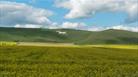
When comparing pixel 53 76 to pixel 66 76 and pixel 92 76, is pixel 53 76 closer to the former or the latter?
pixel 66 76

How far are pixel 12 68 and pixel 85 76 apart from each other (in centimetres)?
1055

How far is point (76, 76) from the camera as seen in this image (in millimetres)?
39344

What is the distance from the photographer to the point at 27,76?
127 feet

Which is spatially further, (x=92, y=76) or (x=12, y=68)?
(x=12, y=68)

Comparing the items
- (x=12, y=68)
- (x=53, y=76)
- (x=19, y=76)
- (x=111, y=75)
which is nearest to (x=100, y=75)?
(x=111, y=75)

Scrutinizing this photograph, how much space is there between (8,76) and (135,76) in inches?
492

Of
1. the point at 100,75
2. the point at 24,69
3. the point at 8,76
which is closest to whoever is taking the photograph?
the point at 8,76

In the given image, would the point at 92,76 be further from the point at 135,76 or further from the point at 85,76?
the point at 135,76

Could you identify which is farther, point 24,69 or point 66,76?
point 24,69

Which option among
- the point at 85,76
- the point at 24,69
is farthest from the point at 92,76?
the point at 24,69

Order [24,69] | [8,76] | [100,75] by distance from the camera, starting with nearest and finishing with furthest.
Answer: [8,76]
[100,75]
[24,69]

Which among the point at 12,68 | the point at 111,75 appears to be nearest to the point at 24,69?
the point at 12,68

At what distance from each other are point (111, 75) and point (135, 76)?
2503 millimetres

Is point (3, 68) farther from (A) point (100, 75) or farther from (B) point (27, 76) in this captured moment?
(A) point (100, 75)
